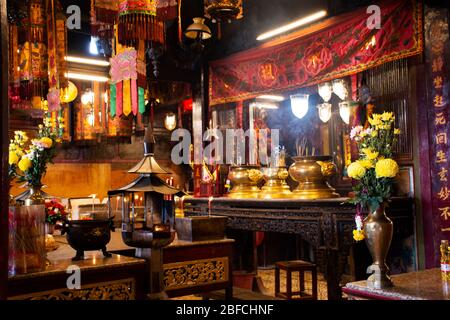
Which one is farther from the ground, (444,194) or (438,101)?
(438,101)

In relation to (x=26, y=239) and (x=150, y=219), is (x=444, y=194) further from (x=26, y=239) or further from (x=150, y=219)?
(x=26, y=239)

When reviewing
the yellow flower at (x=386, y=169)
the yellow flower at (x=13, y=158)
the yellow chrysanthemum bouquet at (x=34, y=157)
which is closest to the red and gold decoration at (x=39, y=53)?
the yellow chrysanthemum bouquet at (x=34, y=157)

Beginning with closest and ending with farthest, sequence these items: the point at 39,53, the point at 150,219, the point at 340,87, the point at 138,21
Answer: the point at 150,219, the point at 138,21, the point at 39,53, the point at 340,87

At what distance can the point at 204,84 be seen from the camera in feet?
25.3

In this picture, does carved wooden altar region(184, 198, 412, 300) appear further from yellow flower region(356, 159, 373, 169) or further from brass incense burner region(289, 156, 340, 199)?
yellow flower region(356, 159, 373, 169)

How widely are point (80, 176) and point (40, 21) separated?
524 centimetres

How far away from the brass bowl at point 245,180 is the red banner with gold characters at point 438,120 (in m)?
2.46

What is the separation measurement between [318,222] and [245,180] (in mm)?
1782

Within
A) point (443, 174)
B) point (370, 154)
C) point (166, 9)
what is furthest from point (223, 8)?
point (443, 174)

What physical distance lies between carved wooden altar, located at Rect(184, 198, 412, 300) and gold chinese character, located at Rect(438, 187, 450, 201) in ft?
1.09

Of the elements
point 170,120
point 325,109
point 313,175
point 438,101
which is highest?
point 170,120

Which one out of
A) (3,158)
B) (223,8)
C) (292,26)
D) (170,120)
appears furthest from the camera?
(170,120)

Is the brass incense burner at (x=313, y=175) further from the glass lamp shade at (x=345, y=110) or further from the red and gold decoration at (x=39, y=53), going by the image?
the red and gold decoration at (x=39, y=53)

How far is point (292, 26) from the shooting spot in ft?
19.9
